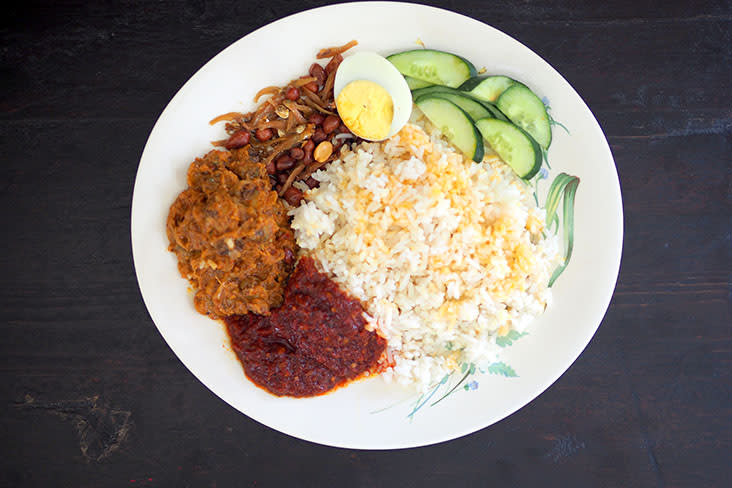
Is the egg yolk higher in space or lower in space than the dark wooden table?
higher

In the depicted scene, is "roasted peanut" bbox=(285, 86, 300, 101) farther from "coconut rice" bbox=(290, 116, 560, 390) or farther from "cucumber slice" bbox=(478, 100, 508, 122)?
"cucumber slice" bbox=(478, 100, 508, 122)

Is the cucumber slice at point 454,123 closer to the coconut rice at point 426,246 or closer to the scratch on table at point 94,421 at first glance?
the coconut rice at point 426,246

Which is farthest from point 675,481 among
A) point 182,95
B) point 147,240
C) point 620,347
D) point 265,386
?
point 182,95

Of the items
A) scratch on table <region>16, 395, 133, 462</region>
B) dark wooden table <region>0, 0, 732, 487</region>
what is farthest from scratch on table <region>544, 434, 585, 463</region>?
scratch on table <region>16, 395, 133, 462</region>

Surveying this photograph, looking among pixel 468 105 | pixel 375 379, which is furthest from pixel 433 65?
pixel 375 379

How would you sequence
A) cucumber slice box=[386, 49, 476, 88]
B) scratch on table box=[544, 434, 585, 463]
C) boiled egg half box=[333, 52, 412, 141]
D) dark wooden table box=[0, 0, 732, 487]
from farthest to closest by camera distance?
1. scratch on table box=[544, 434, 585, 463]
2. dark wooden table box=[0, 0, 732, 487]
3. cucumber slice box=[386, 49, 476, 88]
4. boiled egg half box=[333, 52, 412, 141]
